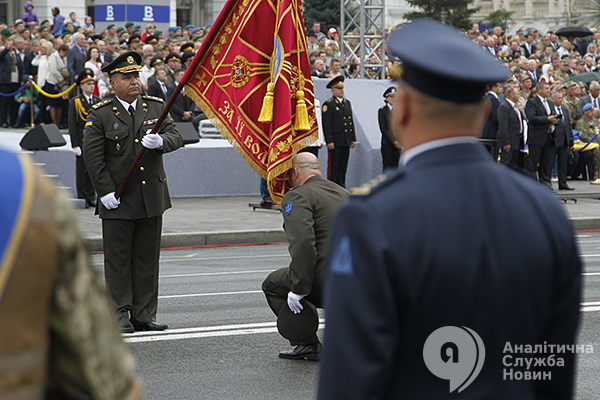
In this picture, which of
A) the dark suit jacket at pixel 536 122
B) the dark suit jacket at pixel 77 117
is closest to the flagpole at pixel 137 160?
the dark suit jacket at pixel 77 117

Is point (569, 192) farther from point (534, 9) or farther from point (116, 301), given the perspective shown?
point (534, 9)

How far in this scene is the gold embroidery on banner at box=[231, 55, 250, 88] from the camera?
7.52m

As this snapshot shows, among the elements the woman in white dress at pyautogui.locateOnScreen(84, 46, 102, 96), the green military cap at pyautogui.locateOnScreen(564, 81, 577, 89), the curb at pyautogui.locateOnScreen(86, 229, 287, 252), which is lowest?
the curb at pyautogui.locateOnScreen(86, 229, 287, 252)

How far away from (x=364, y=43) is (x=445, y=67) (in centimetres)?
1782

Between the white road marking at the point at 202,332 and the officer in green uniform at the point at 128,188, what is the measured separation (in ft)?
0.39

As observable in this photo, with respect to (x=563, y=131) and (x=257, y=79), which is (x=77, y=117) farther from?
(x=563, y=131)

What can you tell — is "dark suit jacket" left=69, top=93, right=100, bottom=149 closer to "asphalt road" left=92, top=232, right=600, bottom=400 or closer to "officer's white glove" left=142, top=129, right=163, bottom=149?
"asphalt road" left=92, top=232, right=600, bottom=400

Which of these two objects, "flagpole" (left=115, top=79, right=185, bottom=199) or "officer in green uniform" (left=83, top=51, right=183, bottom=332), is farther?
"officer in green uniform" (left=83, top=51, right=183, bottom=332)

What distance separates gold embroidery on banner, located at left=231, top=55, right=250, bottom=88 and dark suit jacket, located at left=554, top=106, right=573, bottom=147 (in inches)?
513

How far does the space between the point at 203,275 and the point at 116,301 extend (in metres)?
3.24

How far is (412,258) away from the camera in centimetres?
204

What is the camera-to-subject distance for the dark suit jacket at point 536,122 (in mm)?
18734

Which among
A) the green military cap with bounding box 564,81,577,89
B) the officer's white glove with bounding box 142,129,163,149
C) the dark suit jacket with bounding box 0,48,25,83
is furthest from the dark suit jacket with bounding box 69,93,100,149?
the green military cap with bounding box 564,81,577,89

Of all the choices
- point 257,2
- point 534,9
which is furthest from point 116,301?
point 534,9
